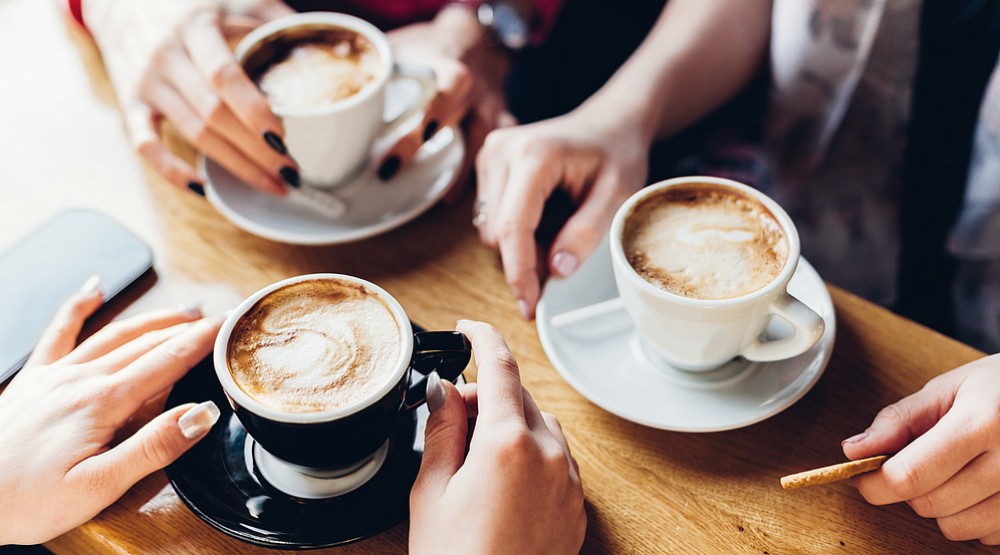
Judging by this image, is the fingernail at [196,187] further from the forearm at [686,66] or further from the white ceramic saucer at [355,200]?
the forearm at [686,66]

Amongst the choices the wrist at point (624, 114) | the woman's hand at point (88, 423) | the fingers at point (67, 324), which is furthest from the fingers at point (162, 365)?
the wrist at point (624, 114)

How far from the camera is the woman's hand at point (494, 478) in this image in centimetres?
64

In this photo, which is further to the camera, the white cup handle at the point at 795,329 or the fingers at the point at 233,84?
the fingers at the point at 233,84

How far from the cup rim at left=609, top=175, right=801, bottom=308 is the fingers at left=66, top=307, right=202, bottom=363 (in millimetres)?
470

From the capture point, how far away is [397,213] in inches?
41.9

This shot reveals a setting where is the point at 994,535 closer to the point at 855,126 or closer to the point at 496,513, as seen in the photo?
the point at 496,513

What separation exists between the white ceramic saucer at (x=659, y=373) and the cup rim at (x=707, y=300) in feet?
0.37

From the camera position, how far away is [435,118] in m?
1.13

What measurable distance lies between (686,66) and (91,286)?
84 cm

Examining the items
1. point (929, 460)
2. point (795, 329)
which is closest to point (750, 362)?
point (795, 329)

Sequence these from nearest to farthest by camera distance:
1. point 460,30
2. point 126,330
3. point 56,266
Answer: point 126,330 → point 56,266 → point 460,30

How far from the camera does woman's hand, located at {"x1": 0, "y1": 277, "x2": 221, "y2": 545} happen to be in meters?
0.71

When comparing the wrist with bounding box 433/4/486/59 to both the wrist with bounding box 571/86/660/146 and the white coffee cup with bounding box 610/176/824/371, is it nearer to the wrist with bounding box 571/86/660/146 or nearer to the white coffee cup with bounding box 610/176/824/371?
the wrist with bounding box 571/86/660/146

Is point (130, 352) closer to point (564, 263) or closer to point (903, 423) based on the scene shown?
point (564, 263)
